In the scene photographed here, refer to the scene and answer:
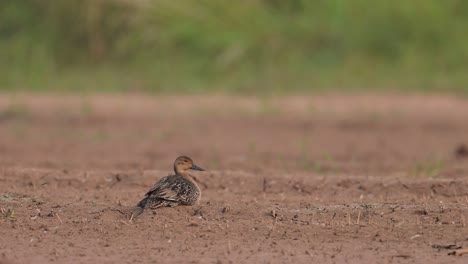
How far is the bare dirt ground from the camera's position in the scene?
20.6ft

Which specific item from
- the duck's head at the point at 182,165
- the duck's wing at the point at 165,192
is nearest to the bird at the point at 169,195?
the duck's wing at the point at 165,192

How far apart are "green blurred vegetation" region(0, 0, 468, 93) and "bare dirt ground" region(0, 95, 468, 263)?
2.73 ft

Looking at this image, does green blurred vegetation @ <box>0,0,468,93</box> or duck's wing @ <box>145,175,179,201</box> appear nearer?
duck's wing @ <box>145,175,179,201</box>

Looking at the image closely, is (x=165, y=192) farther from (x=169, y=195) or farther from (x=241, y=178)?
(x=241, y=178)

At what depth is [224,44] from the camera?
50.0ft

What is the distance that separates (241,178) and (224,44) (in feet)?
23.1

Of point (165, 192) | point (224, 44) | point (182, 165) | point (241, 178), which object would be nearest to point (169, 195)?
point (165, 192)

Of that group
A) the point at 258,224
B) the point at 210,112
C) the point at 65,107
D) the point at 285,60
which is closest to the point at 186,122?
the point at 210,112

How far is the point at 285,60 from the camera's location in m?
15.2

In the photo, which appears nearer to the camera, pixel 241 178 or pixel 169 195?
pixel 169 195

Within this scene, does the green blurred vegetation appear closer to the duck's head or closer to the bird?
the duck's head

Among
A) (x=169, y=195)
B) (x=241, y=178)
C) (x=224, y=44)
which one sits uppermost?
(x=224, y=44)

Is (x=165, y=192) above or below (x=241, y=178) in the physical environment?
below

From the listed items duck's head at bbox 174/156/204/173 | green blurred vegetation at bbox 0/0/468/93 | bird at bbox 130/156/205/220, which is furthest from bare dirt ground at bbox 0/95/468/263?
green blurred vegetation at bbox 0/0/468/93
